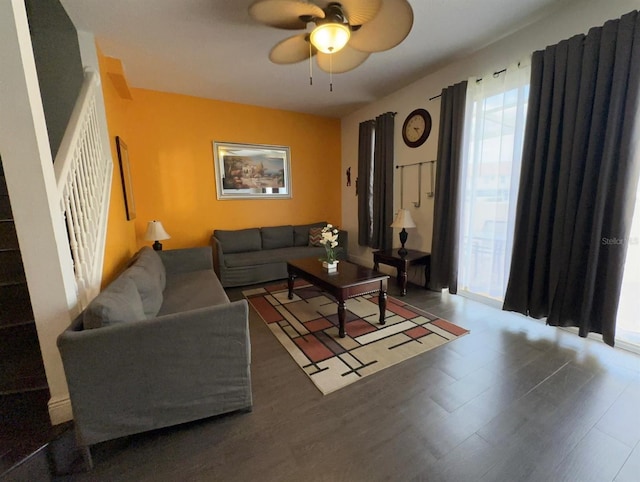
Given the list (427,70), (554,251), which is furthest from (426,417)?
(427,70)

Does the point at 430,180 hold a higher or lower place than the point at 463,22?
lower

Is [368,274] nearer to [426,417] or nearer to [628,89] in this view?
[426,417]

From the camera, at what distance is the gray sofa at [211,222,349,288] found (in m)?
3.60

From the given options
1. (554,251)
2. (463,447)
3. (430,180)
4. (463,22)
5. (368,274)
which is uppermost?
(463,22)

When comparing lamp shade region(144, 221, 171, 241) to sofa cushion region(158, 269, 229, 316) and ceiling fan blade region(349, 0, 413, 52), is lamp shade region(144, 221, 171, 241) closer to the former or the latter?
sofa cushion region(158, 269, 229, 316)

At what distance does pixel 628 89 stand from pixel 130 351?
3.29 metres

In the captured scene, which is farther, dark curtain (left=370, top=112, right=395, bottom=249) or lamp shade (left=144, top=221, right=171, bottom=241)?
dark curtain (left=370, top=112, right=395, bottom=249)

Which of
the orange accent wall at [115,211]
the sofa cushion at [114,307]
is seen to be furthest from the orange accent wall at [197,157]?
the sofa cushion at [114,307]

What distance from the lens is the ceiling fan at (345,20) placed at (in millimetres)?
1438

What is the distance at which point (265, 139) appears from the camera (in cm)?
427

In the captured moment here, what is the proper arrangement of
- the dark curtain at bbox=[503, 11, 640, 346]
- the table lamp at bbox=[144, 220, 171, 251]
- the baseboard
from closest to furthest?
the baseboard < the dark curtain at bbox=[503, 11, 640, 346] < the table lamp at bbox=[144, 220, 171, 251]

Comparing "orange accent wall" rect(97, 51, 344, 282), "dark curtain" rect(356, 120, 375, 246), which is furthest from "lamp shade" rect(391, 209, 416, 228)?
"orange accent wall" rect(97, 51, 344, 282)

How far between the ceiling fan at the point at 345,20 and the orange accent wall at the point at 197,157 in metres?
2.20

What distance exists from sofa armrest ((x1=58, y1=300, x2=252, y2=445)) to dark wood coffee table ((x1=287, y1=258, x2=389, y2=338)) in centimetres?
97
